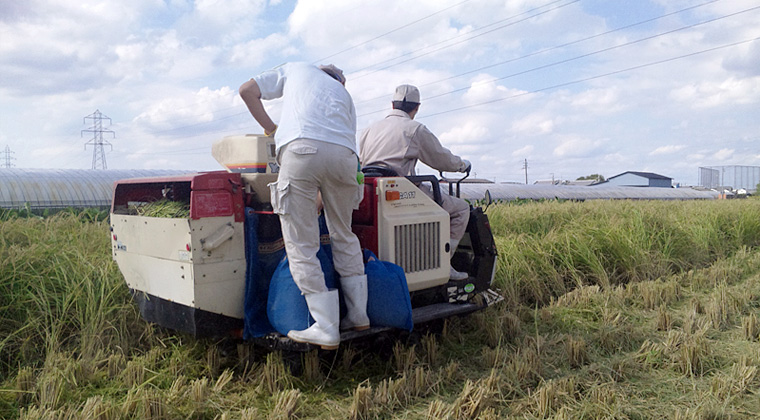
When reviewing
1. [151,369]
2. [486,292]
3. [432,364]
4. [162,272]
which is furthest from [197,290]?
[486,292]

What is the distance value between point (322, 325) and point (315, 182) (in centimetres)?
82

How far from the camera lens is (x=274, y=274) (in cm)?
344

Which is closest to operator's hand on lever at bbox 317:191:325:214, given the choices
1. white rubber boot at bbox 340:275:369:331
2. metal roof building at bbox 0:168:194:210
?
white rubber boot at bbox 340:275:369:331

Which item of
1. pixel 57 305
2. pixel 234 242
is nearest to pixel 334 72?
pixel 234 242

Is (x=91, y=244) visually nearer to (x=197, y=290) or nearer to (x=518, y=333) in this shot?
(x=197, y=290)

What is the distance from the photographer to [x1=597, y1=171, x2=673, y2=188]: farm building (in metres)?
51.7

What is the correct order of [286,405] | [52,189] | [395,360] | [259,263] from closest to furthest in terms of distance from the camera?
[286,405] → [259,263] → [395,360] → [52,189]

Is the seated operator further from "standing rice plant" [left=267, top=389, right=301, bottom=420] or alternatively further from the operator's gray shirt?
"standing rice plant" [left=267, top=389, right=301, bottom=420]

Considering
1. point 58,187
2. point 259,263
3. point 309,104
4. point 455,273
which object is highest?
point 309,104

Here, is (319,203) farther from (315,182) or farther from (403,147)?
(403,147)

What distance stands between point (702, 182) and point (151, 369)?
76.6m

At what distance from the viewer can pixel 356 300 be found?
346cm

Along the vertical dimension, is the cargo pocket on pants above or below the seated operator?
below

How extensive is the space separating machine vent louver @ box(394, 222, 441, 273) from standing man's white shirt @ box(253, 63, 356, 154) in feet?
2.91
